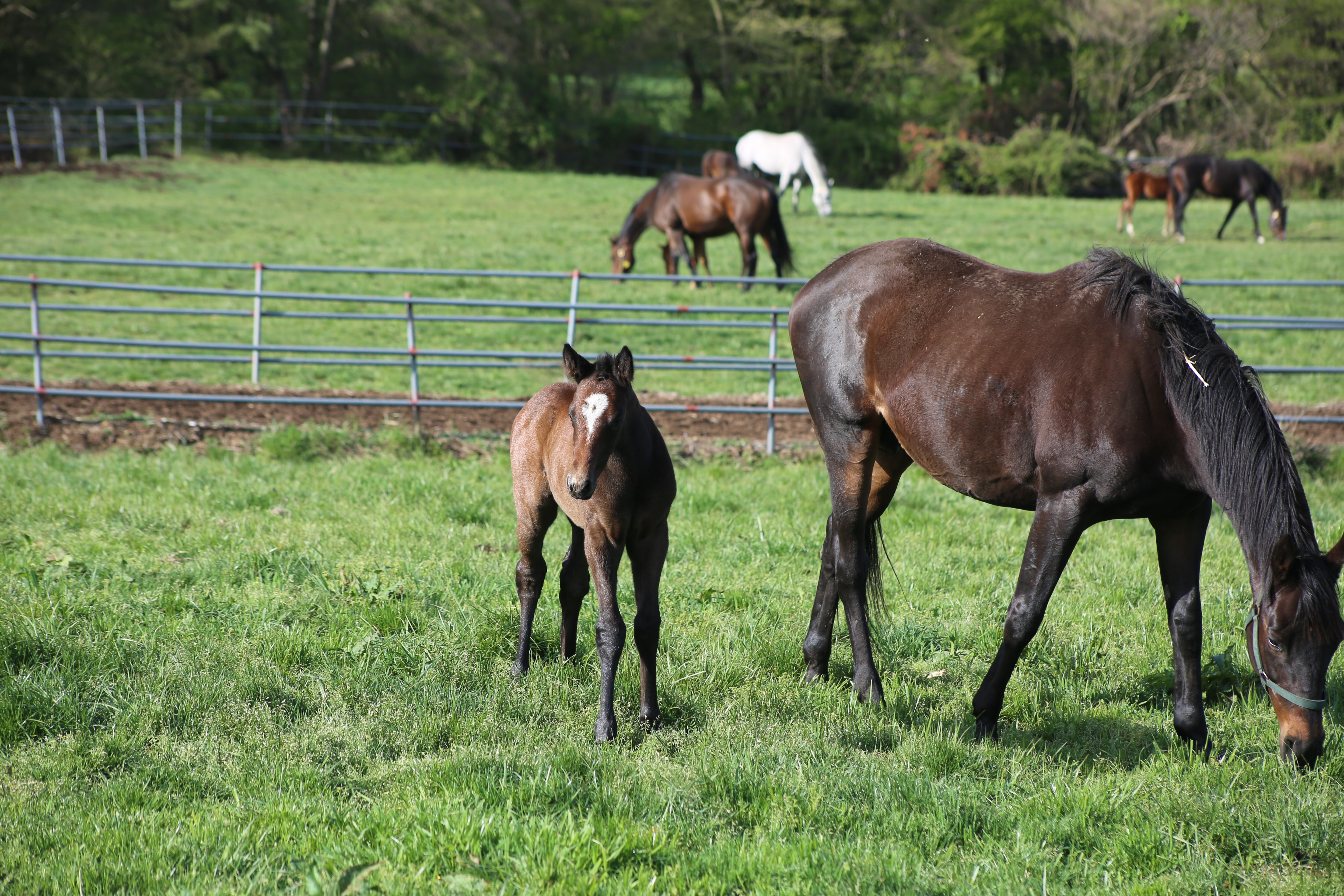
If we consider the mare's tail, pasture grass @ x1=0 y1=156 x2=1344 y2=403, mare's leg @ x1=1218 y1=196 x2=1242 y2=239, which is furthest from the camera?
mare's leg @ x1=1218 y1=196 x2=1242 y2=239

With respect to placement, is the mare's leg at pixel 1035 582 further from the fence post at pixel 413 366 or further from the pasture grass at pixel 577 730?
the fence post at pixel 413 366

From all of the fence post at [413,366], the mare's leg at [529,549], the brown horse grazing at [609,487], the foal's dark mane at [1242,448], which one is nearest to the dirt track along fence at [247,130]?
the fence post at [413,366]

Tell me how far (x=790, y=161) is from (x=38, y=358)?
1936cm

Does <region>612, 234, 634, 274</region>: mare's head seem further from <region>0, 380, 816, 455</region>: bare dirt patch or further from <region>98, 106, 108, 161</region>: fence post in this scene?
<region>98, 106, 108, 161</region>: fence post

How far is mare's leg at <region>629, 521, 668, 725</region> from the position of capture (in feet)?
13.0

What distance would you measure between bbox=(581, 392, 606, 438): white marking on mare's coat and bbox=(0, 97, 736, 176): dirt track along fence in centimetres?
2618

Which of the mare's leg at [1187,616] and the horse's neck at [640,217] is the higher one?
the horse's neck at [640,217]

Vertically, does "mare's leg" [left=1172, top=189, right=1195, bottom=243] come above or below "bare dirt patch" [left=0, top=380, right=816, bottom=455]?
above

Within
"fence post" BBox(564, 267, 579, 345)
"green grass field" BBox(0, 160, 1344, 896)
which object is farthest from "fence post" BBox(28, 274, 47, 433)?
"fence post" BBox(564, 267, 579, 345)

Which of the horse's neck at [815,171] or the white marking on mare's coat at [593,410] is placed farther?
the horse's neck at [815,171]

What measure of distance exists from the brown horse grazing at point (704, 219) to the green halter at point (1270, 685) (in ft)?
38.5

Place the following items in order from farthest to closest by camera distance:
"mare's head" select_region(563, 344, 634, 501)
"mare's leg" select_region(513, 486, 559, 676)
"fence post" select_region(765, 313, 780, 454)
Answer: "fence post" select_region(765, 313, 780, 454) < "mare's leg" select_region(513, 486, 559, 676) < "mare's head" select_region(563, 344, 634, 501)

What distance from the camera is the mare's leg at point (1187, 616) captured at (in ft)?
12.5

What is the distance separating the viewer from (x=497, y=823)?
3.07 metres
